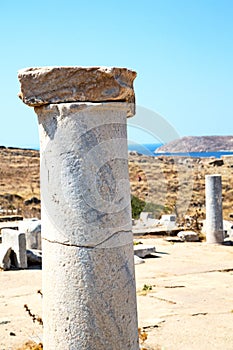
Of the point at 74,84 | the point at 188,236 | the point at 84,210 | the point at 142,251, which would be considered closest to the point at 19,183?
the point at 188,236

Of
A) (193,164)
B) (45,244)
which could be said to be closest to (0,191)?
(193,164)

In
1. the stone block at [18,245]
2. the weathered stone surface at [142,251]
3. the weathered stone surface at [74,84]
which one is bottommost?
the weathered stone surface at [142,251]

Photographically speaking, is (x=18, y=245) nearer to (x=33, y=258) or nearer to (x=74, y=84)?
(x=33, y=258)

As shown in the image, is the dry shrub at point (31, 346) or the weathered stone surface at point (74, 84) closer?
the weathered stone surface at point (74, 84)

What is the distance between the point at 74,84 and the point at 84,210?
89 cm

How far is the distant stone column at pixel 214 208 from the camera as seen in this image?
54.7 ft

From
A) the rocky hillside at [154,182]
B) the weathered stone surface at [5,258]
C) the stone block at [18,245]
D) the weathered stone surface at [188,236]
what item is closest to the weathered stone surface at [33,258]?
the stone block at [18,245]

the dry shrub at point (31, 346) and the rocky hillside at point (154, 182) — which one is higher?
the rocky hillside at point (154, 182)

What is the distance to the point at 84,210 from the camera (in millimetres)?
4105

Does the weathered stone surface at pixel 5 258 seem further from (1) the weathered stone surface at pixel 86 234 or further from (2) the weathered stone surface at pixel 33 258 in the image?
(1) the weathered stone surface at pixel 86 234

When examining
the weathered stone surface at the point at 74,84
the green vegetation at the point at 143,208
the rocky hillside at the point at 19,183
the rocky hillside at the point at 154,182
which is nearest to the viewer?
the weathered stone surface at the point at 74,84

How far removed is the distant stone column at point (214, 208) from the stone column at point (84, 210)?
12638mm

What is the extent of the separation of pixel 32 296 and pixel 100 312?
18.9ft

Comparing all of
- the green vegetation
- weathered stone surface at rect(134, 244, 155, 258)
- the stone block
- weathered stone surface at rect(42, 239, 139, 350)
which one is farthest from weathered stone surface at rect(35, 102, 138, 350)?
the green vegetation
